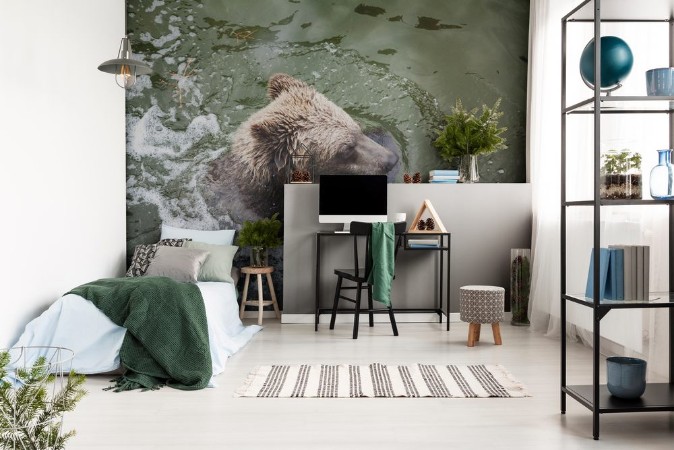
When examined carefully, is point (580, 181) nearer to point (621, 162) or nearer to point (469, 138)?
point (469, 138)

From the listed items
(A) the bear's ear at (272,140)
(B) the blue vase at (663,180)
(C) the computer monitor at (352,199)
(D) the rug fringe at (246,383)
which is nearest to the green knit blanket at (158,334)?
(D) the rug fringe at (246,383)

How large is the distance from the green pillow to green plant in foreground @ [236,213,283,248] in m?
0.13

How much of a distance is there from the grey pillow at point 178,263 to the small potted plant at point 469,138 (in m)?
2.52

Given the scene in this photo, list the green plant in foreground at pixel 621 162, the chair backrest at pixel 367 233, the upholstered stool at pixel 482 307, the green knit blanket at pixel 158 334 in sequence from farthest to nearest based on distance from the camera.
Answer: the chair backrest at pixel 367 233
the upholstered stool at pixel 482 307
the green knit blanket at pixel 158 334
the green plant in foreground at pixel 621 162

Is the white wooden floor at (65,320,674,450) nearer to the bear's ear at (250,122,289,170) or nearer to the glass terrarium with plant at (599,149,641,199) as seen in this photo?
the glass terrarium with plant at (599,149,641,199)

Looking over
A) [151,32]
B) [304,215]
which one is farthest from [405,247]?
[151,32]

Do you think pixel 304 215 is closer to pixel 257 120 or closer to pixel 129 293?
pixel 257 120

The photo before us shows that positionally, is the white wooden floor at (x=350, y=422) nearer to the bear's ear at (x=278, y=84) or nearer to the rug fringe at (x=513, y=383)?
the rug fringe at (x=513, y=383)

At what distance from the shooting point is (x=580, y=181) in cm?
479

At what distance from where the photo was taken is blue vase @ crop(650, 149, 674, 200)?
2959 mm

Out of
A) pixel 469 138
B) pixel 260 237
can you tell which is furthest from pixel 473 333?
pixel 260 237

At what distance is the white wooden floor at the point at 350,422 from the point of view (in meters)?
2.88

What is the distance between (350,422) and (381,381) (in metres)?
0.76

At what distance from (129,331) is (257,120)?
9.49 feet
